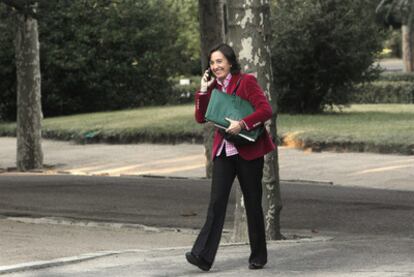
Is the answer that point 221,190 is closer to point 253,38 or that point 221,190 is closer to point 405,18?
point 253,38

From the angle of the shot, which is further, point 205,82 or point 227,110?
point 205,82

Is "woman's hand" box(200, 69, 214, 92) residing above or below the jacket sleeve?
above

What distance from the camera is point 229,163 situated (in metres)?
8.29

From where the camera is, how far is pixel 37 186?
17.0 meters

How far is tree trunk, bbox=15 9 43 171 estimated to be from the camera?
23.7m

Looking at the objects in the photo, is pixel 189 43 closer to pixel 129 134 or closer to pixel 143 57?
pixel 143 57

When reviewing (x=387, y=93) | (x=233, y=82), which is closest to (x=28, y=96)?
(x=233, y=82)

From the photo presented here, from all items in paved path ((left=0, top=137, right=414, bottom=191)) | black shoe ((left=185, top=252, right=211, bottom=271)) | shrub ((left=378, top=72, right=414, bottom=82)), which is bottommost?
paved path ((left=0, top=137, right=414, bottom=191))

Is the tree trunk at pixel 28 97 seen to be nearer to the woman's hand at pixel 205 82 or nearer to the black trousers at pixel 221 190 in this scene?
the woman's hand at pixel 205 82

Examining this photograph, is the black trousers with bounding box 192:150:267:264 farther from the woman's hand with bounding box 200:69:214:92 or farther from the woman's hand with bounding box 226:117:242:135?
the woman's hand with bounding box 200:69:214:92

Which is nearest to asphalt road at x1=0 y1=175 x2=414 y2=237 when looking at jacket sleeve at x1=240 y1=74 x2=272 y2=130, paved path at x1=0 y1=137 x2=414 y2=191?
paved path at x1=0 y1=137 x2=414 y2=191

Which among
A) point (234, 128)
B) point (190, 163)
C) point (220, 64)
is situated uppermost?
point (220, 64)

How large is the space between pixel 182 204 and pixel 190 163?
762 cm

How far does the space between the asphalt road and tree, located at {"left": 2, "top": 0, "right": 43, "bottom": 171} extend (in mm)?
6199
